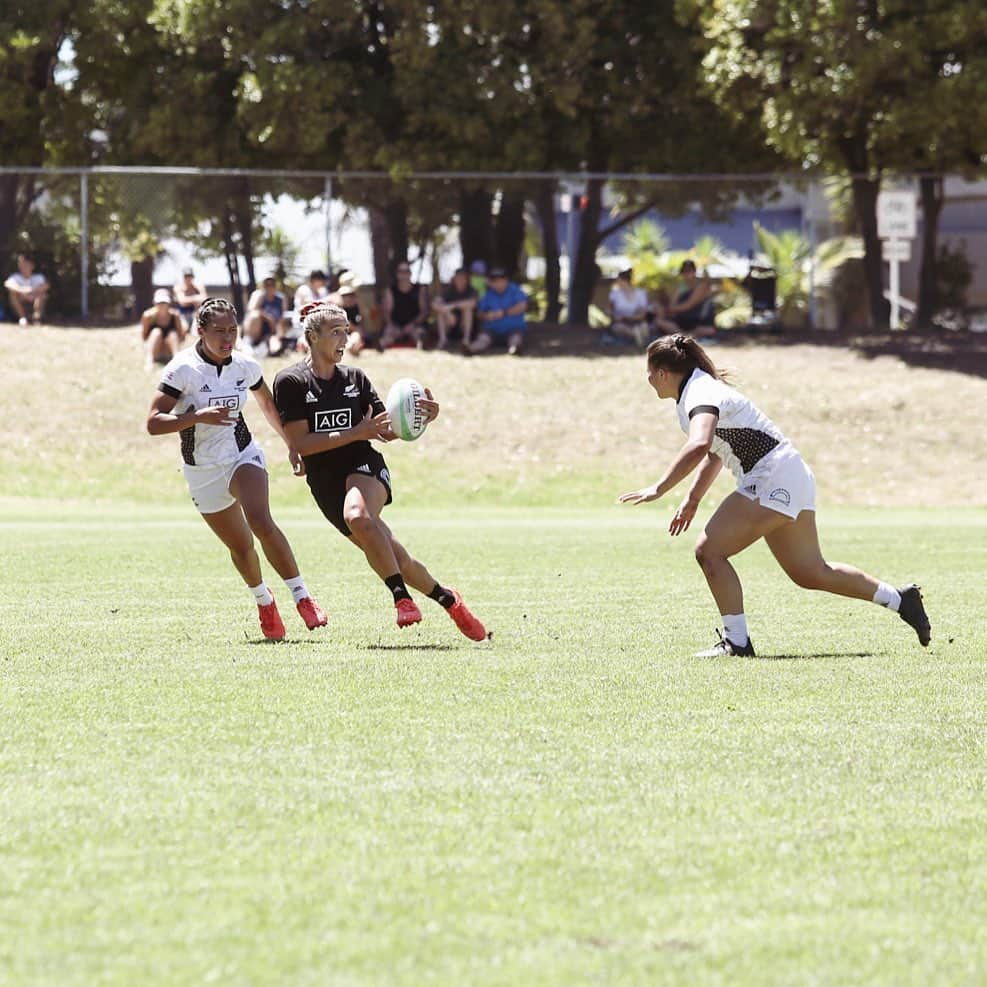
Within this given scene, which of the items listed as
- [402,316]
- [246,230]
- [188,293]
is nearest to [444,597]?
[188,293]

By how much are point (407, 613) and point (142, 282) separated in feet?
74.2

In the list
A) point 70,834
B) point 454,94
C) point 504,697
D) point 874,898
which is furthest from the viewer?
point 454,94

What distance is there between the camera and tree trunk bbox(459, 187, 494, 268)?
34.0 meters

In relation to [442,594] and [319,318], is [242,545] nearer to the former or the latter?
[442,594]

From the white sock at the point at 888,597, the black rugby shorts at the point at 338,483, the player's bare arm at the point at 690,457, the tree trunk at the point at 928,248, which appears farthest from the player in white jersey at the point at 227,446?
the tree trunk at the point at 928,248

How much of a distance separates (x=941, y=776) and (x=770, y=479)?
374 centimetres

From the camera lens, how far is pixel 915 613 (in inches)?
424

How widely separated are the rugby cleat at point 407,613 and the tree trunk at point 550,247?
23305mm

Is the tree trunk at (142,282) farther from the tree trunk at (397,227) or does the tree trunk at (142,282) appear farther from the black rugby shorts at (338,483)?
the black rugby shorts at (338,483)

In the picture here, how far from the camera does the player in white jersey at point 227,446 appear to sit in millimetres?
11133

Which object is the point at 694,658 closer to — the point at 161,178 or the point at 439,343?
the point at 439,343

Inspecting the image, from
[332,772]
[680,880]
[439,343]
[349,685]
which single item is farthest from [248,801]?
[439,343]

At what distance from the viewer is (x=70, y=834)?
5852mm

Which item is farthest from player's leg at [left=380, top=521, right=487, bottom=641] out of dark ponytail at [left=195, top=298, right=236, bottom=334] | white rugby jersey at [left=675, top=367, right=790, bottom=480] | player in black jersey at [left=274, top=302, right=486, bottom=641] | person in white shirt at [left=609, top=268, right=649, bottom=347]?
person in white shirt at [left=609, top=268, right=649, bottom=347]
